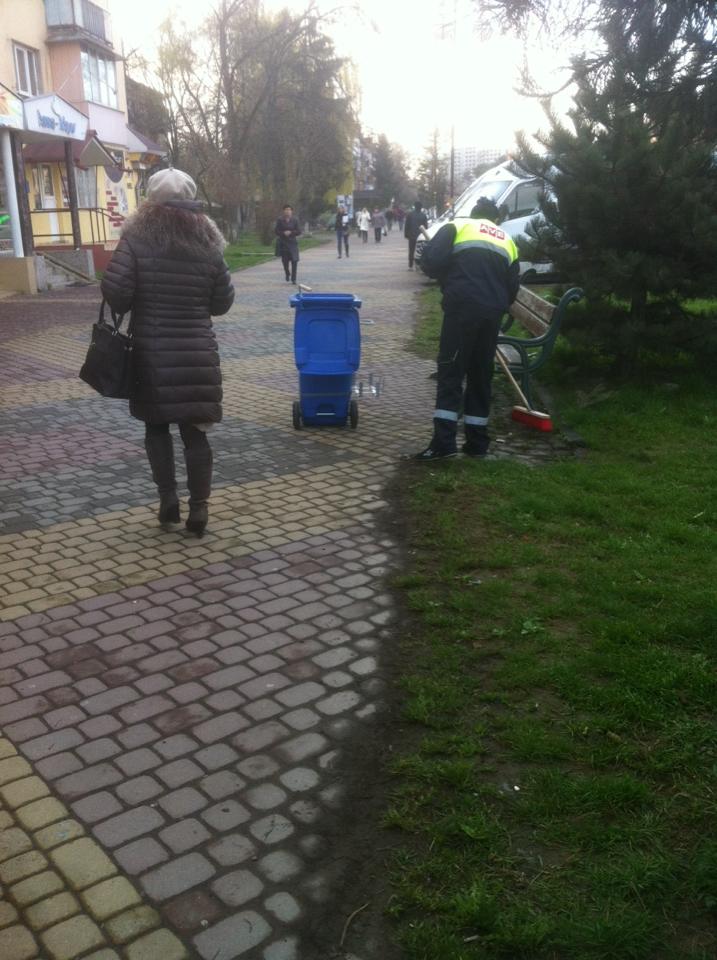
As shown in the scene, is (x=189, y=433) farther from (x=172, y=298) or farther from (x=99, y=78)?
(x=99, y=78)

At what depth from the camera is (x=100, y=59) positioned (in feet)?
96.3

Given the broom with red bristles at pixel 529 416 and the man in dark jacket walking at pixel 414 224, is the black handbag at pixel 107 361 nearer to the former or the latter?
the broom with red bristles at pixel 529 416

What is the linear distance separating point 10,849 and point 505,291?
5011 mm

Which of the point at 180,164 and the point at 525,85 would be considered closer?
the point at 525,85

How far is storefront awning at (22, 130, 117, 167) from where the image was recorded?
24.2 metres

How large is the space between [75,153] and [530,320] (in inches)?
786

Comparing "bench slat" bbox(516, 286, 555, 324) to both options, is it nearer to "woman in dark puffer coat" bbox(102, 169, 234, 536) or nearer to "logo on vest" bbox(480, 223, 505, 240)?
"logo on vest" bbox(480, 223, 505, 240)

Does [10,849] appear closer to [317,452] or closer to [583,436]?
[317,452]

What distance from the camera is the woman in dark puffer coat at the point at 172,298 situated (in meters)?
5.00

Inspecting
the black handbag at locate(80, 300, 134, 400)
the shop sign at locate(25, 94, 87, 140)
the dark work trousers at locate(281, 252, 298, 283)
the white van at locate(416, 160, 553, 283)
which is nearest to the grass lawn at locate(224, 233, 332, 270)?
the dark work trousers at locate(281, 252, 298, 283)

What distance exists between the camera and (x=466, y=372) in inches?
273

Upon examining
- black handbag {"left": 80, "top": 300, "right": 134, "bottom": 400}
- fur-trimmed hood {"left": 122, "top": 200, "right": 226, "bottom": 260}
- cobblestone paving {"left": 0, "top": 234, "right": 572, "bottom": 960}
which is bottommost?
cobblestone paving {"left": 0, "top": 234, "right": 572, "bottom": 960}

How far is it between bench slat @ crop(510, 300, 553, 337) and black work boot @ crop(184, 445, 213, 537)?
4.53 meters

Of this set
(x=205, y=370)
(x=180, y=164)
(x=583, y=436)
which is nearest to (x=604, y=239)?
(x=583, y=436)
